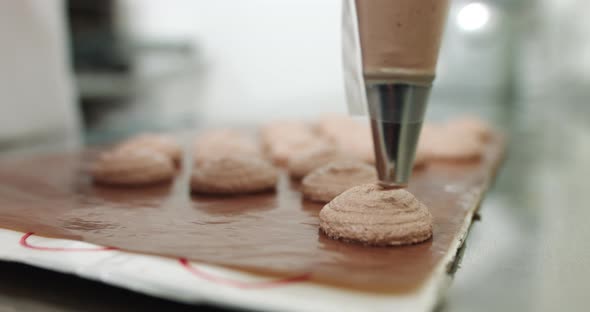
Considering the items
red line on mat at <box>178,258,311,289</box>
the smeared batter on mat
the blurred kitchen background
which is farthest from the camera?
the smeared batter on mat

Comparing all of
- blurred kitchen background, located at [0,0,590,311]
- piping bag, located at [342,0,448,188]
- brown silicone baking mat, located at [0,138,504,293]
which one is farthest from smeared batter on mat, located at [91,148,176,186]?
piping bag, located at [342,0,448,188]

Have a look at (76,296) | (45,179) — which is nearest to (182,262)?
(76,296)

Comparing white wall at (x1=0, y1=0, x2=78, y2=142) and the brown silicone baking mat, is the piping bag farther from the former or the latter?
white wall at (x1=0, y1=0, x2=78, y2=142)

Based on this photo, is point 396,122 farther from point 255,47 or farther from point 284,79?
point 255,47

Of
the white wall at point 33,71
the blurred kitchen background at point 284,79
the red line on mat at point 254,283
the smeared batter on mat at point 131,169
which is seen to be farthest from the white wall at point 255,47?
the red line on mat at point 254,283

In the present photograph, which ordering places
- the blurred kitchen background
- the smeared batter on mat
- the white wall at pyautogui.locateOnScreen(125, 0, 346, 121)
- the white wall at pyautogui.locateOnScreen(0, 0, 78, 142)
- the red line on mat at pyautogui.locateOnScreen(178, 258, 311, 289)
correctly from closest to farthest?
the red line on mat at pyautogui.locateOnScreen(178, 258, 311, 289)
the blurred kitchen background
the smeared batter on mat
the white wall at pyautogui.locateOnScreen(0, 0, 78, 142)
the white wall at pyautogui.locateOnScreen(125, 0, 346, 121)

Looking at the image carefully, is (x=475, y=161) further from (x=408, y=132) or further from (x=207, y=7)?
(x=207, y=7)

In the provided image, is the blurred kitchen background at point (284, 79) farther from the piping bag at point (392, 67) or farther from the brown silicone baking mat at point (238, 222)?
the piping bag at point (392, 67)
